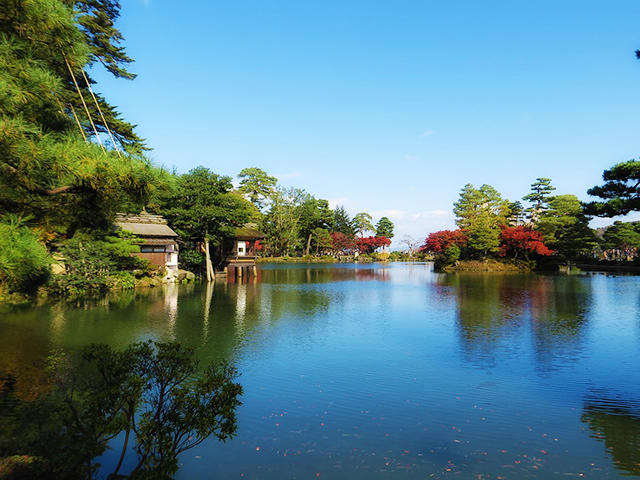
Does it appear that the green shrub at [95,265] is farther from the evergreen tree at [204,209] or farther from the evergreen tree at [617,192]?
the evergreen tree at [617,192]

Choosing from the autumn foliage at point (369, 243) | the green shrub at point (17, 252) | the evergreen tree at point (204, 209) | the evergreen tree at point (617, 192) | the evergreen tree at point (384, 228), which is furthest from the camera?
the evergreen tree at point (384, 228)

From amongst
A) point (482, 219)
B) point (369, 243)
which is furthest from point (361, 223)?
point (482, 219)

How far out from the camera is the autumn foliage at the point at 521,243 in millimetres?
45188

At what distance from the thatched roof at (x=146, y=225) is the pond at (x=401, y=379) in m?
9.83

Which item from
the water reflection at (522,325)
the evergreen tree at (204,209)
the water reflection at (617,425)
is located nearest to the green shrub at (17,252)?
the water reflection at (617,425)

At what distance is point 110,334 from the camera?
12.6 meters

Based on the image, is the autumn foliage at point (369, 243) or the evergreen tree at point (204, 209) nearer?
the evergreen tree at point (204, 209)

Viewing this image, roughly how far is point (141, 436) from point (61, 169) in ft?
9.84

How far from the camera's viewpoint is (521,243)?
151ft

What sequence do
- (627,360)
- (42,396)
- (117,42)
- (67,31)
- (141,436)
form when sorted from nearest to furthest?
(141,436) < (67,31) < (42,396) < (627,360) < (117,42)

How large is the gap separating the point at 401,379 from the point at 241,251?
32.0 metres

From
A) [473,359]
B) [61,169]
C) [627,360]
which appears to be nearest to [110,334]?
[61,169]

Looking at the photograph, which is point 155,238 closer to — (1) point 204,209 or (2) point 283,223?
(1) point 204,209

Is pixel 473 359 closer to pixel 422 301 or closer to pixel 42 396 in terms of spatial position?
pixel 42 396
